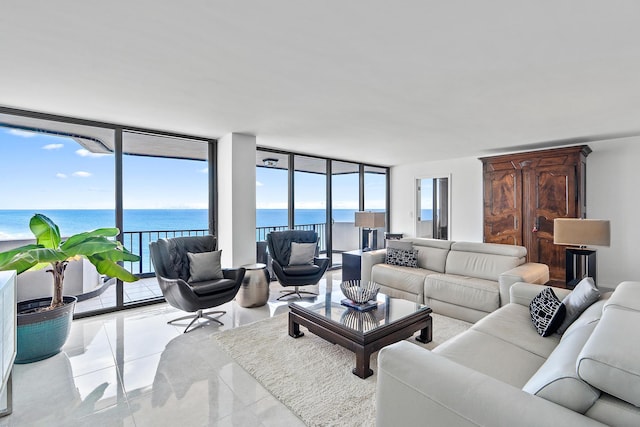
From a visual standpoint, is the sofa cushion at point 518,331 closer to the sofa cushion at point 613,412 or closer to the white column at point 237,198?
the sofa cushion at point 613,412

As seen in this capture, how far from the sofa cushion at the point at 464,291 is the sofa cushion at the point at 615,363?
223 centimetres

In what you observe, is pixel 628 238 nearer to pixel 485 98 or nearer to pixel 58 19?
pixel 485 98

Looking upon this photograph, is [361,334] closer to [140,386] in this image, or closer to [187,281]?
[140,386]

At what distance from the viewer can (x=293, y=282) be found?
169 inches

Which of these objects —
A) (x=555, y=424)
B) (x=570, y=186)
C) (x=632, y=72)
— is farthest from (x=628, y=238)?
(x=555, y=424)

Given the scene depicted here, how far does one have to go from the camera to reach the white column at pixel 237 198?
442 centimetres

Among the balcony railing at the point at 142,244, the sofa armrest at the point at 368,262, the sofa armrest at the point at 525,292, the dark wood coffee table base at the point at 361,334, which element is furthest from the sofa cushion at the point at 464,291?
the balcony railing at the point at 142,244

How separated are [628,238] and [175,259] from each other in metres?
6.48

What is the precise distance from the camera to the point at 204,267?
371cm

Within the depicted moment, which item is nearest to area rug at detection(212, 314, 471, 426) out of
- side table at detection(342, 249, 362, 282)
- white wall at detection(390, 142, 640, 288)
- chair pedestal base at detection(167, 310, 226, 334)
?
chair pedestal base at detection(167, 310, 226, 334)

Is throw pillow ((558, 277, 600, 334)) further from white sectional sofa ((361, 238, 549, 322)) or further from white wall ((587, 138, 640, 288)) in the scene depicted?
white wall ((587, 138, 640, 288))

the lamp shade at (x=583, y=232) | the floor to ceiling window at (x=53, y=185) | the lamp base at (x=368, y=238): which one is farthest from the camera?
the lamp base at (x=368, y=238)

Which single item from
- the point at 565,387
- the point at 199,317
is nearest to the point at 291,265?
the point at 199,317

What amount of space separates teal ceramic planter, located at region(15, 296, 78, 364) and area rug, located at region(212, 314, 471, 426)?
1338 mm
